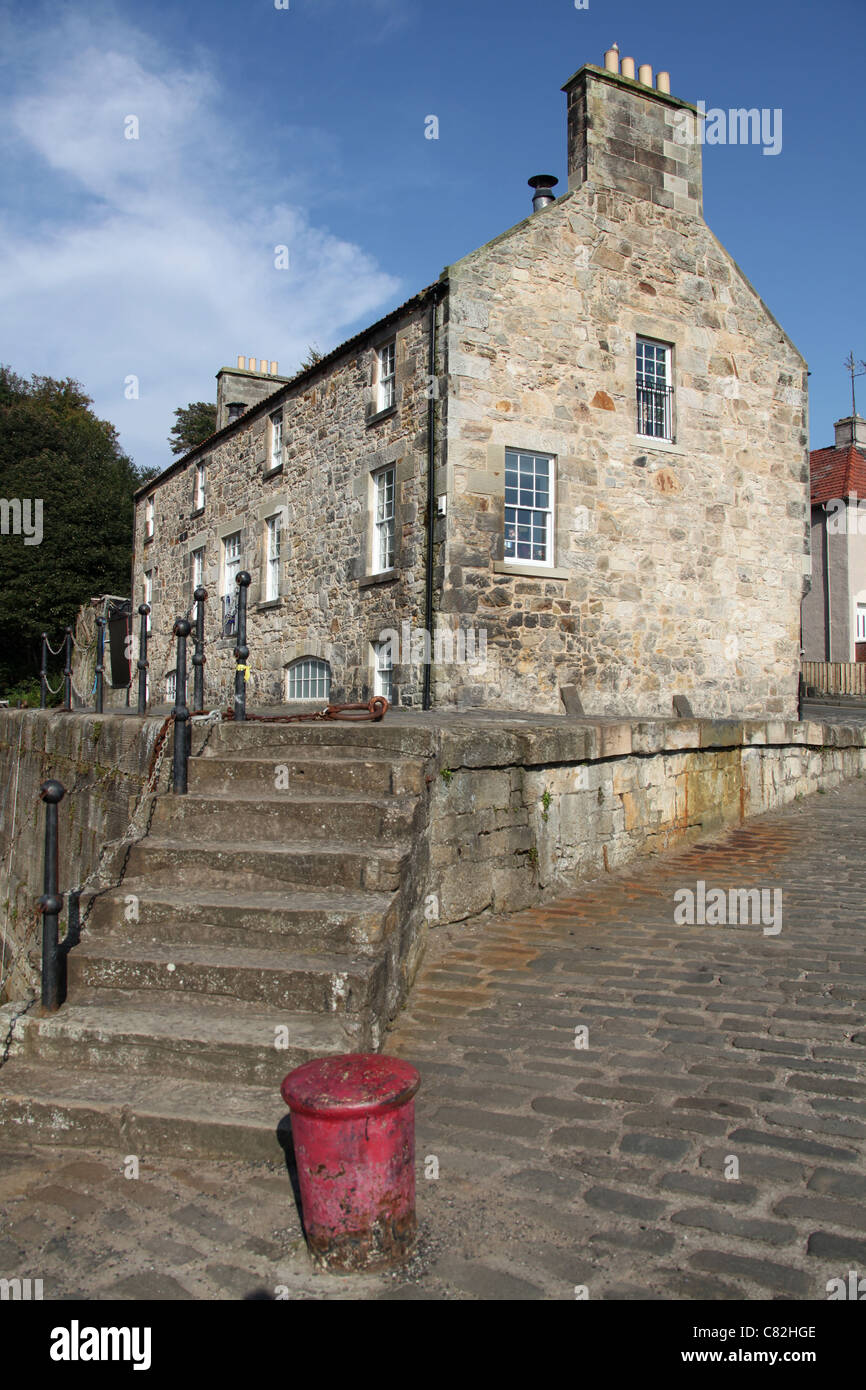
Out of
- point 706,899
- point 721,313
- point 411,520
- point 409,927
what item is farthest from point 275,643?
point 409,927

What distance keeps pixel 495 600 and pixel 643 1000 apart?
28.4ft

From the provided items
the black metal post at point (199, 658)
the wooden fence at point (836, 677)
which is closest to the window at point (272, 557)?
the black metal post at point (199, 658)

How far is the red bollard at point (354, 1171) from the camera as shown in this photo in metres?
2.67

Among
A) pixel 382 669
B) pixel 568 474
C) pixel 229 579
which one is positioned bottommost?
pixel 382 669

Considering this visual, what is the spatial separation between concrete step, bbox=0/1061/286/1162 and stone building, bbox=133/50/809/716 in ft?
29.7

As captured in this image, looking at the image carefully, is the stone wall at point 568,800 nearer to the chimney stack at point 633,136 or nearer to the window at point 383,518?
the window at point 383,518

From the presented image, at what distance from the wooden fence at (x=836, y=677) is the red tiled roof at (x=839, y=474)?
17.3 feet

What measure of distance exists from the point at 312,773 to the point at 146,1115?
7.94ft

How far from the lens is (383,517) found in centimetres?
1434

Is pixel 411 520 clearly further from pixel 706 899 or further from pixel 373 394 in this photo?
pixel 706 899

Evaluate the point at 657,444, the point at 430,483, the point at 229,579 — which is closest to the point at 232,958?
the point at 430,483

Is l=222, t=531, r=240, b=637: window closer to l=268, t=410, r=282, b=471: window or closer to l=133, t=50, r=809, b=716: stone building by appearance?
l=133, t=50, r=809, b=716: stone building

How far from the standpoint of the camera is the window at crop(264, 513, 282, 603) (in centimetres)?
1784

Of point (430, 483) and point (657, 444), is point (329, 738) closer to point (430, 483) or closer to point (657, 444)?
point (430, 483)
